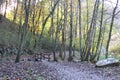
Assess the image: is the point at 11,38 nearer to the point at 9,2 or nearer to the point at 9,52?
the point at 9,52

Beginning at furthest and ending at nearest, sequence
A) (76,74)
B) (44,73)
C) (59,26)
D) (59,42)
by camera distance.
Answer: (59,42) → (59,26) → (76,74) → (44,73)

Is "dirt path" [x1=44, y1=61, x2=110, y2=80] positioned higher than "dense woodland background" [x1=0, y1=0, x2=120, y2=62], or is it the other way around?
"dense woodland background" [x1=0, y1=0, x2=120, y2=62]

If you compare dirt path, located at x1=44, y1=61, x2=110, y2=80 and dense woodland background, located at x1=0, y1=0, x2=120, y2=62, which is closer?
dirt path, located at x1=44, y1=61, x2=110, y2=80

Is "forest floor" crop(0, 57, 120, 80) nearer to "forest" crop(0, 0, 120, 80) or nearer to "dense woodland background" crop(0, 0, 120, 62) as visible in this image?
"forest" crop(0, 0, 120, 80)

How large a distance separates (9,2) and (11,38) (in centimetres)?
1180

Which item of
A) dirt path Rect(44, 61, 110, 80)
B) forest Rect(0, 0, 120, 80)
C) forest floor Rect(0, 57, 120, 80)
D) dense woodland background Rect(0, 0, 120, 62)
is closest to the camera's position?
forest floor Rect(0, 57, 120, 80)

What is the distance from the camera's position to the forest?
582 inches

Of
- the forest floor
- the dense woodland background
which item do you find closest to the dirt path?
the forest floor

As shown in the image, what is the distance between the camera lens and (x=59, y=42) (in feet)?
95.6

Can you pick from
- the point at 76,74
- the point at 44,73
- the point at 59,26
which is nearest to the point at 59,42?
the point at 59,26

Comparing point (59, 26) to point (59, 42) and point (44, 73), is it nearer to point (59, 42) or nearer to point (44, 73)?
point (59, 42)

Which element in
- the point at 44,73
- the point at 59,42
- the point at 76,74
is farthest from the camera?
the point at 59,42

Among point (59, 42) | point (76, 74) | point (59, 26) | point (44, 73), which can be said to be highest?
point (59, 26)

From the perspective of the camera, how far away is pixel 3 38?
1043 inches
